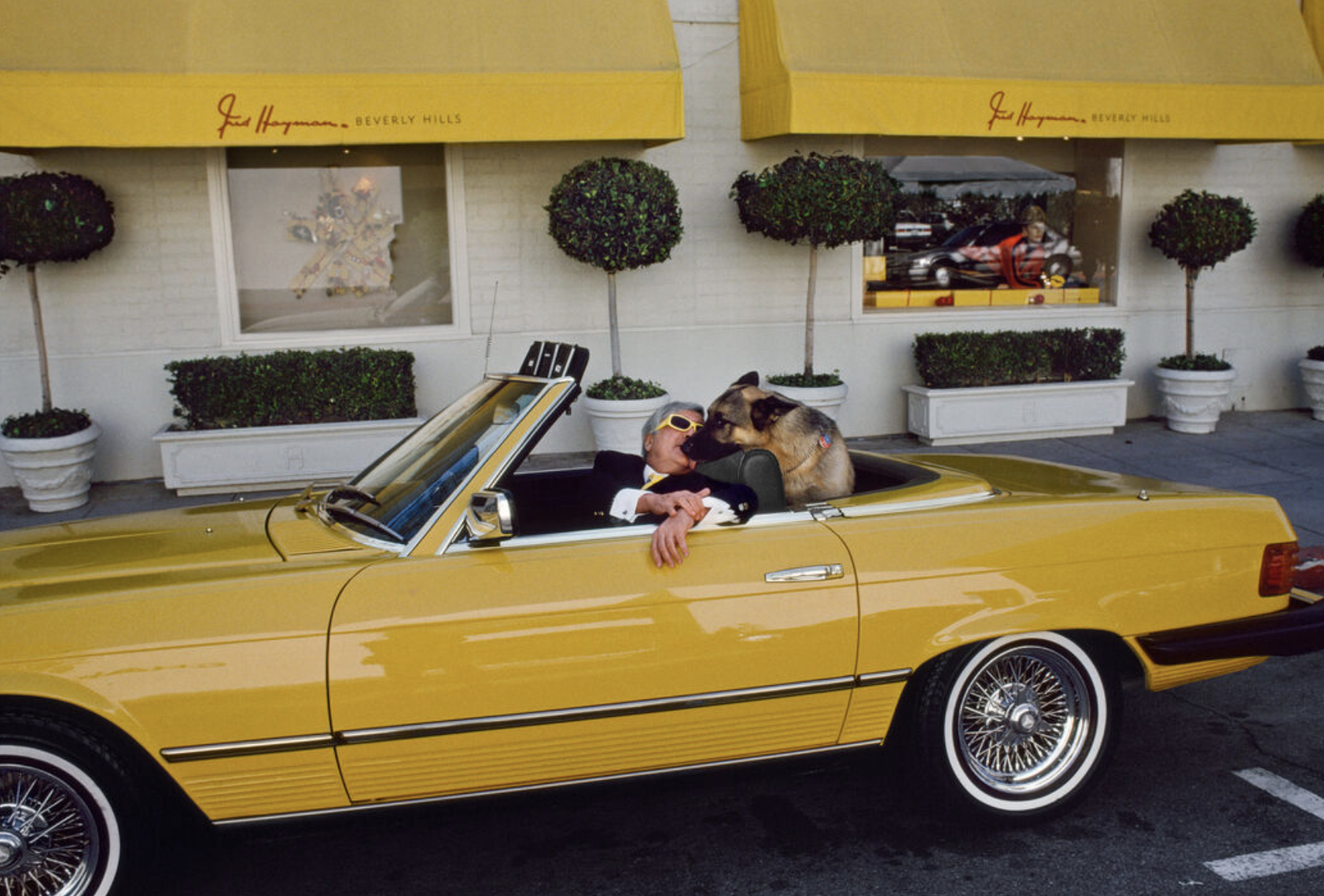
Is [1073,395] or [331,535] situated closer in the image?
[331,535]

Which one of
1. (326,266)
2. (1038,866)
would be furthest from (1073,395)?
(1038,866)

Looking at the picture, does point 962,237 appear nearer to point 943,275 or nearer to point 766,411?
point 943,275

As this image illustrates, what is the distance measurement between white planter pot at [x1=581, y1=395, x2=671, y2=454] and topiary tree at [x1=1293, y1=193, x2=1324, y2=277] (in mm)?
6545

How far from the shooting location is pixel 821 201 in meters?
8.96

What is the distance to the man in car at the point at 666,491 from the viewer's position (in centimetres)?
330

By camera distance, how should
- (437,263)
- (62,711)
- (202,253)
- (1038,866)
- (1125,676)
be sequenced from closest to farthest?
(62,711) → (1038,866) → (1125,676) → (202,253) → (437,263)

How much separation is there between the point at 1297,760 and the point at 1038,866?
137cm

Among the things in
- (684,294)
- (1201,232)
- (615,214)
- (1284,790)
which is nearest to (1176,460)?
(1201,232)

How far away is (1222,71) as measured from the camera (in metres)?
9.55

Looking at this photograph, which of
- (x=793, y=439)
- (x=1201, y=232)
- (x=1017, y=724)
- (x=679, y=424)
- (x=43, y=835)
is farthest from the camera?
(x=1201, y=232)

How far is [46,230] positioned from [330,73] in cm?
229

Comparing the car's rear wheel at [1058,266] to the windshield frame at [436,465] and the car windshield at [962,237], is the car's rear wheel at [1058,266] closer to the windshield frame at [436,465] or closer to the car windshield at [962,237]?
the car windshield at [962,237]

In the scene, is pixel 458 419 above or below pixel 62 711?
above

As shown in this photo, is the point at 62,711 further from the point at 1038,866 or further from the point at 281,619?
the point at 1038,866
